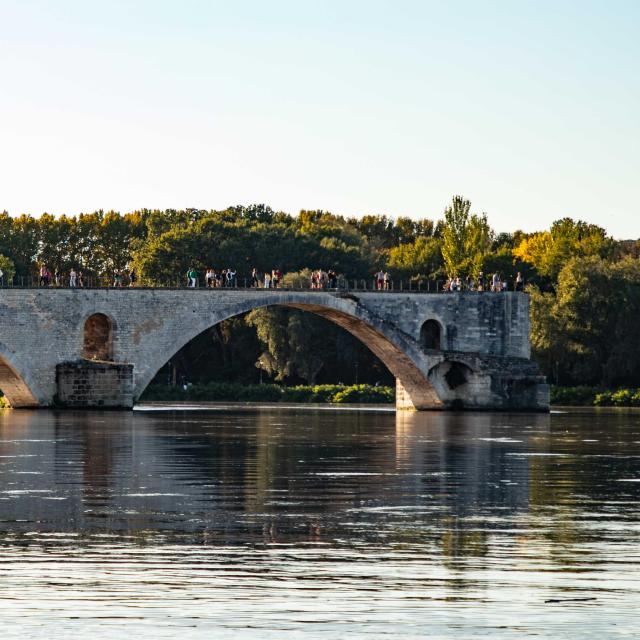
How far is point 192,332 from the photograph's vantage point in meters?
68.6

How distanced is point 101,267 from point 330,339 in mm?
26289

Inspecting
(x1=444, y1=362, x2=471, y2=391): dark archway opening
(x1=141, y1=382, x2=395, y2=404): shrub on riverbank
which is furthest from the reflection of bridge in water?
(x1=141, y1=382, x2=395, y2=404): shrub on riverbank

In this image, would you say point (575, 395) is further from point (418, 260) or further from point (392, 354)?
point (418, 260)

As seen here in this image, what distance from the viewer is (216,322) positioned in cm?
6938

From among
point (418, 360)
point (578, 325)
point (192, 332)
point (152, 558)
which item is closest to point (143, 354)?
point (192, 332)

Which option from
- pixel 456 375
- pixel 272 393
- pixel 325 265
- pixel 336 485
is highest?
pixel 325 265

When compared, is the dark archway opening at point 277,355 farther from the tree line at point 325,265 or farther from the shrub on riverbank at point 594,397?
the shrub on riverbank at point 594,397

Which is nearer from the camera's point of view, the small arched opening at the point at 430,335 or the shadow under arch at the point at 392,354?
the shadow under arch at the point at 392,354

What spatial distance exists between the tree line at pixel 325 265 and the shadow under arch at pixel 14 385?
26.8m

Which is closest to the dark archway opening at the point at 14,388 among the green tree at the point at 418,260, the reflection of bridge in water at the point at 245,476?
the reflection of bridge in water at the point at 245,476

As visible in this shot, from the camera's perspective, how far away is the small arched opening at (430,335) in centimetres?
7475

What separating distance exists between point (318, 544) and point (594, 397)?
229 ft

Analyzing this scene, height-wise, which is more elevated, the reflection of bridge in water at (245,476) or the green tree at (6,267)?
the green tree at (6,267)

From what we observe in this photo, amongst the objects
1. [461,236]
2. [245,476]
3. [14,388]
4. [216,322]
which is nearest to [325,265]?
[461,236]
